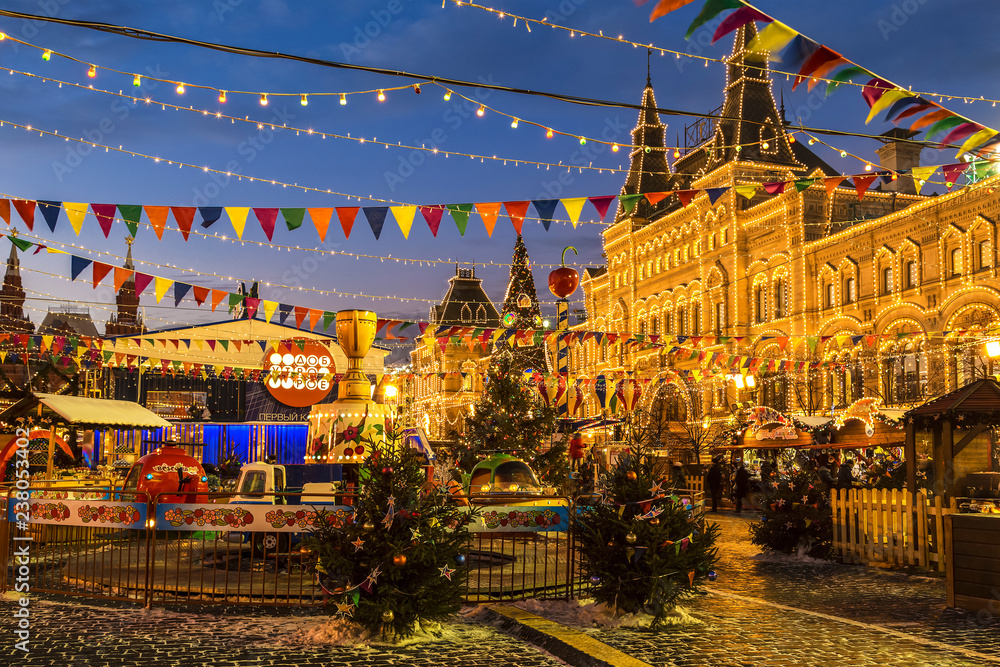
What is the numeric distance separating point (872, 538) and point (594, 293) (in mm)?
44716

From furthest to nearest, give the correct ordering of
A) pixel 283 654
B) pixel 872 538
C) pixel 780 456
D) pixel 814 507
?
pixel 780 456
pixel 814 507
pixel 872 538
pixel 283 654

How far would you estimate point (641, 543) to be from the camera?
797cm

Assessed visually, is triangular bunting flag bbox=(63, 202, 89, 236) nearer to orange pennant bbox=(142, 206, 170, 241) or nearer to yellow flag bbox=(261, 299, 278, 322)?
orange pennant bbox=(142, 206, 170, 241)

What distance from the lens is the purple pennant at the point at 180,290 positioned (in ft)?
58.7

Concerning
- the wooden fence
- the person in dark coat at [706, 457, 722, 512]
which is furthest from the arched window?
the wooden fence

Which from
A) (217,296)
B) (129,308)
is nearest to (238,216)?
(217,296)

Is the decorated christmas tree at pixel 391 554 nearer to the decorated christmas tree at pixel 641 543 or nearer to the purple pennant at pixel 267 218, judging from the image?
the decorated christmas tree at pixel 641 543

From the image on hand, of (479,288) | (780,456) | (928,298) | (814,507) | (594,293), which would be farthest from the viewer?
(479,288)

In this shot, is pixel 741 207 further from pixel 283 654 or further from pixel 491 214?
pixel 283 654

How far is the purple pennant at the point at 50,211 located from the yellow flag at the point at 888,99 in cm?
1100

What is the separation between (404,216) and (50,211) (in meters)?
5.15

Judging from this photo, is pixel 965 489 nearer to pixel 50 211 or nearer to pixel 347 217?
pixel 347 217

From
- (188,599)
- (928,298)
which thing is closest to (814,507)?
(188,599)

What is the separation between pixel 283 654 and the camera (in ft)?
22.4
